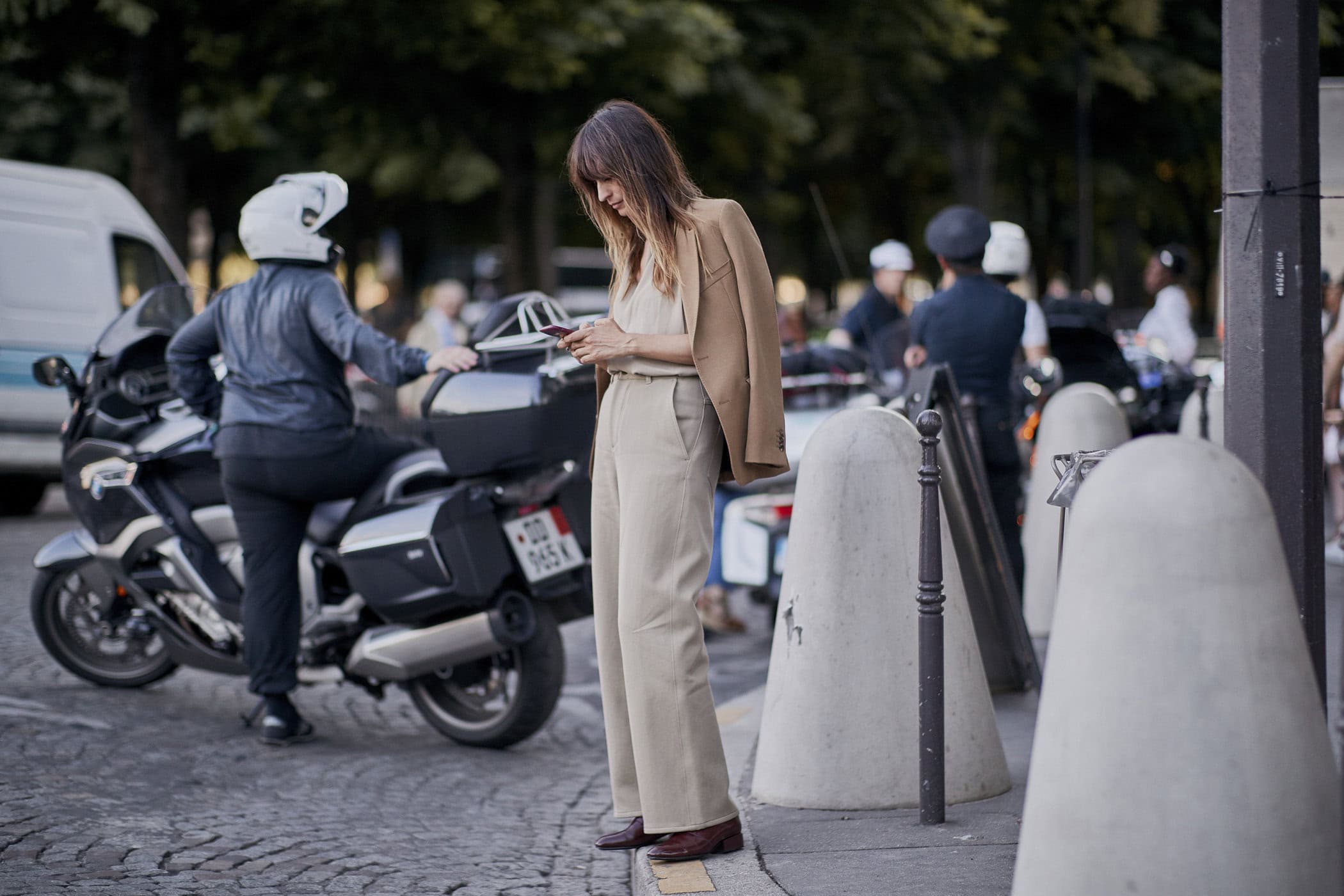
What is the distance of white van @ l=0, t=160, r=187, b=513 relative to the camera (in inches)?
505

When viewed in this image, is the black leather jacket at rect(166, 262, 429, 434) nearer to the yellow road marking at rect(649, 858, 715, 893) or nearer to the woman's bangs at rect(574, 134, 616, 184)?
the woman's bangs at rect(574, 134, 616, 184)

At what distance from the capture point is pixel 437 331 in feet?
52.3

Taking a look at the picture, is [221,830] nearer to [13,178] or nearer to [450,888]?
[450,888]

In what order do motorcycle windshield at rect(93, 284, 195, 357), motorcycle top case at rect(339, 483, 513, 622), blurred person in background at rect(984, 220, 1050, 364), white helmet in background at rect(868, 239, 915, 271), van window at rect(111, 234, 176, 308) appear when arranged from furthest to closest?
van window at rect(111, 234, 176, 308) → white helmet in background at rect(868, 239, 915, 271) → blurred person in background at rect(984, 220, 1050, 364) → motorcycle windshield at rect(93, 284, 195, 357) → motorcycle top case at rect(339, 483, 513, 622)

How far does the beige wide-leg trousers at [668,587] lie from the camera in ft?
13.1

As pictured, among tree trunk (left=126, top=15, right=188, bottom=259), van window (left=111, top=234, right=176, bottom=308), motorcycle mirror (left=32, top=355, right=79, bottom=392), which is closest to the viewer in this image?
motorcycle mirror (left=32, top=355, right=79, bottom=392)

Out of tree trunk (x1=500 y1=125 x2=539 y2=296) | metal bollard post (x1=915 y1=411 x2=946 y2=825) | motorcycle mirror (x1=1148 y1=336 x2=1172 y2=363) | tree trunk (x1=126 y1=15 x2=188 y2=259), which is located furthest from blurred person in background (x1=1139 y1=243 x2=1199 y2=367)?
tree trunk (x1=500 y1=125 x2=539 y2=296)

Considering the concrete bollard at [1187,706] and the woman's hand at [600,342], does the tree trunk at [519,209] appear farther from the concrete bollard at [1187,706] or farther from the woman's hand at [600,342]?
the concrete bollard at [1187,706]

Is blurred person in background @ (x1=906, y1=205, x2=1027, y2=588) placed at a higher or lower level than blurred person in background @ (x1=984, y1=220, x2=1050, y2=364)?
lower

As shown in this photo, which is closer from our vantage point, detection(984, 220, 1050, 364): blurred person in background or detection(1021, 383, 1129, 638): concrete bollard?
detection(1021, 383, 1129, 638): concrete bollard

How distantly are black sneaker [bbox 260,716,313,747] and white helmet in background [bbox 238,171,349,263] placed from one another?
158cm

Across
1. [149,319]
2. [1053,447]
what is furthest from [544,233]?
[149,319]

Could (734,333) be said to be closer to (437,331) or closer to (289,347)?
(289,347)

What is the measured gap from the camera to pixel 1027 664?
6.03m
